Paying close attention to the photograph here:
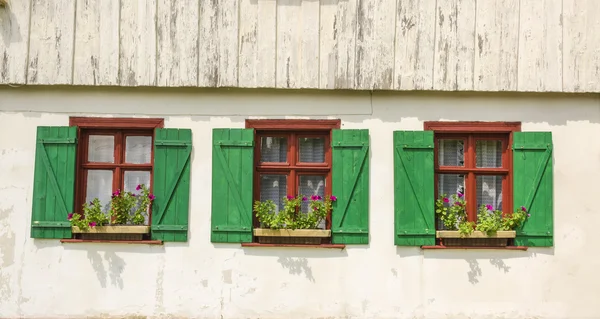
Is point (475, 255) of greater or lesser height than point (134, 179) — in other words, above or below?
below

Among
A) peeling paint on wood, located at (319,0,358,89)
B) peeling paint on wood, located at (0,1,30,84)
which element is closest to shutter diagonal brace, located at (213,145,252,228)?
peeling paint on wood, located at (319,0,358,89)

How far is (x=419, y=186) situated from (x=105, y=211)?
3442 millimetres

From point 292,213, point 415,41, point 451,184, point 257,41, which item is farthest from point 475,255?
point 257,41

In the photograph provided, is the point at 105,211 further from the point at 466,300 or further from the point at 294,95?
the point at 466,300

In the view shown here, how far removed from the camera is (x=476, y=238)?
7953 mm

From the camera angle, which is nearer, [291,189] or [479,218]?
[479,218]

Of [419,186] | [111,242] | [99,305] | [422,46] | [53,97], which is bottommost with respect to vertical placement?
[99,305]

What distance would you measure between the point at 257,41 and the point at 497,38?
2570 mm

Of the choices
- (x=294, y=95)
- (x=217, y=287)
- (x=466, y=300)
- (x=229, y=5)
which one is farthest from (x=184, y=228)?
(x=466, y=300)

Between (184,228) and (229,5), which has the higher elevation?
(229,5)

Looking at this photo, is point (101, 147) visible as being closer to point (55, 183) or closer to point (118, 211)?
point (55, 183)

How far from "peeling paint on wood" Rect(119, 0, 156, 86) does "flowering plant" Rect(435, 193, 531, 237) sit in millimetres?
3400

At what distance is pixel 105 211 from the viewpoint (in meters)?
8.30

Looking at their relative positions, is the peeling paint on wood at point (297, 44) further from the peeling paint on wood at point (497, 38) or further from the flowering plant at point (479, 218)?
the flowering plant at point (479, 218)
